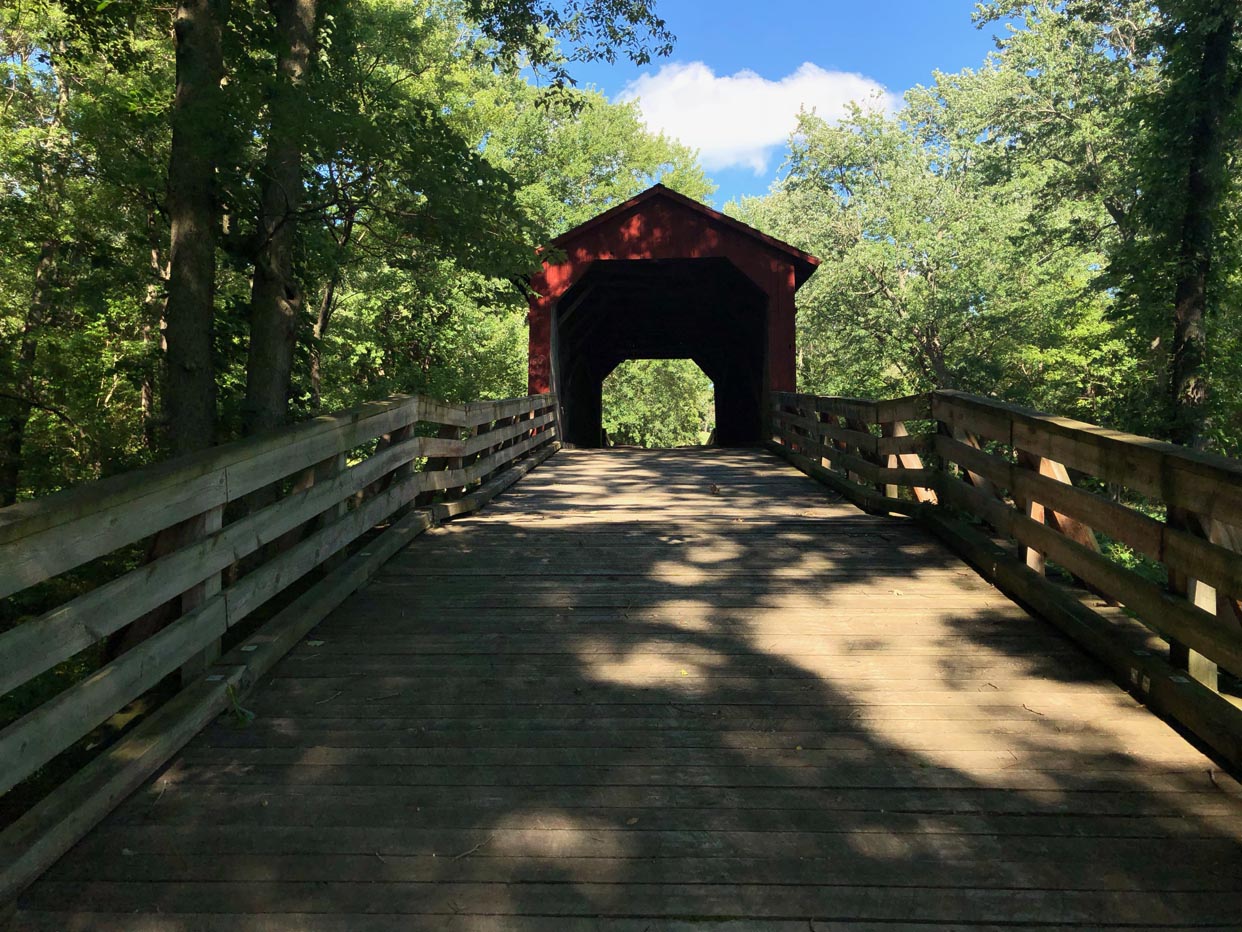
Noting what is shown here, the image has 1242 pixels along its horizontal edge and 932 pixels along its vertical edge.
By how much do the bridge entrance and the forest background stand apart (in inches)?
97.5

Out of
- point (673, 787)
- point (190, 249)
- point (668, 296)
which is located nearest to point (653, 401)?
point (668, 296)

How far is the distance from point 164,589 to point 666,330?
855 inches

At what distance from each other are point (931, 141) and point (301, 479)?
5575cm

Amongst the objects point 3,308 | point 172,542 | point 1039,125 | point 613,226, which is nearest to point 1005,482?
point 172,542

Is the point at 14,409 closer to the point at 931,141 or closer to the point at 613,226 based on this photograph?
the point at 613,226

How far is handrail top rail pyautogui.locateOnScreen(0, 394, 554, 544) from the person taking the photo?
212 cm

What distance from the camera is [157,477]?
2.68 metres

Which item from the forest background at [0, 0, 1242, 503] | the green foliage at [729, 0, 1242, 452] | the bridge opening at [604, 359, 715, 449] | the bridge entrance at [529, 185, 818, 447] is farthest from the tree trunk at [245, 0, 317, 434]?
the bridge opening at [604, 359, 715, 449]

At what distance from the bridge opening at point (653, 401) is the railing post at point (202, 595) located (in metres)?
39.3

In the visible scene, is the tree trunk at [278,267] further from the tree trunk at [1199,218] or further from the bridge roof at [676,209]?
the tree trunk at [1199,218]

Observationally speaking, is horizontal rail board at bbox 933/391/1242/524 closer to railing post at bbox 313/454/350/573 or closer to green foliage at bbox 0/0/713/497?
railing post at bbox 313/454/350/573

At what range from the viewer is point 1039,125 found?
25.3 metres

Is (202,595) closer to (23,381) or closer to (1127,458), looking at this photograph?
(1127,458)

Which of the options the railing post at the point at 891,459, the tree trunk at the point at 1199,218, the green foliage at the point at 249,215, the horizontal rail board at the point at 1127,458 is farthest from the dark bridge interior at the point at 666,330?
the horizontal rail board at the point at 1127,458
